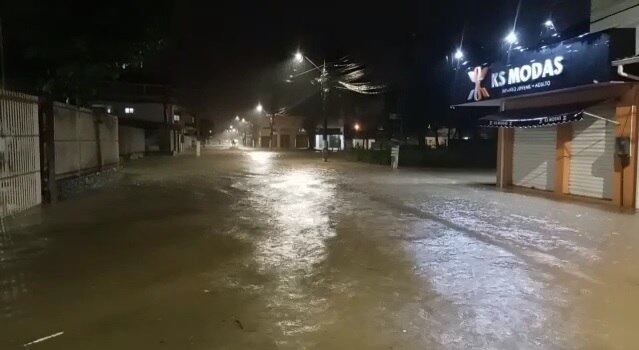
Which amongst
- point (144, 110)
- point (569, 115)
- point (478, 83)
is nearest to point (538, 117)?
point (569, 115)

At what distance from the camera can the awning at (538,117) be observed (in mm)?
15102

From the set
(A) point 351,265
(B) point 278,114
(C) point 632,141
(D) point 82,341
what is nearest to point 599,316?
(A) point 351,265

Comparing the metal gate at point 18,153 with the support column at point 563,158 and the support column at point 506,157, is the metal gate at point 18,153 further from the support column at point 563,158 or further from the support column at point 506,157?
the support column at point 506,157

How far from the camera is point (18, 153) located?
11758 millimetres

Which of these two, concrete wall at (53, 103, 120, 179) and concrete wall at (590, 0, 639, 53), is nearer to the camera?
concrete wall at (590, 0, 639, 53)

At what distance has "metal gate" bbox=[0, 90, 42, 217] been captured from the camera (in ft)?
36.2

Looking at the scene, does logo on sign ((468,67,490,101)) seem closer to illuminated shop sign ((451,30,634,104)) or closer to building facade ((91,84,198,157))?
illuminated shop sign ((451,30,634,104))

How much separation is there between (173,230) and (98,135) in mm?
10349

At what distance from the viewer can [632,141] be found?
45.9 feet

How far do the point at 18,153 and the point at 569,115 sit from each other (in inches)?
543

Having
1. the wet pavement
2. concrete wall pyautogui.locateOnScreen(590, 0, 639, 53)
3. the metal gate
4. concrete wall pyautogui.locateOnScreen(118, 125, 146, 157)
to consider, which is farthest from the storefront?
concrete wall pyautogui.locateOnScreen(118, 125, 146, 157)

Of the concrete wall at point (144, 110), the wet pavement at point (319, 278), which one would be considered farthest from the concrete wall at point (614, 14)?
the concrete wall at point (144, 110)

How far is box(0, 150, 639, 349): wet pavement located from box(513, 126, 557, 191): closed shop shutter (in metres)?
4.48

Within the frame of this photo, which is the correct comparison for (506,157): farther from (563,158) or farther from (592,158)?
(592,158)
